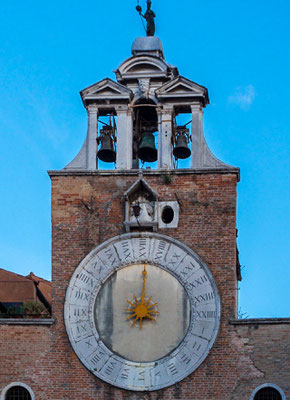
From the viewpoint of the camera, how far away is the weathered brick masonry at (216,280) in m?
30.0

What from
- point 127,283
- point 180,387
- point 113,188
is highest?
point 113,188

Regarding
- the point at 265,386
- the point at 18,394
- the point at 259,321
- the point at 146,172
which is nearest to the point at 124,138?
the point at 146,172

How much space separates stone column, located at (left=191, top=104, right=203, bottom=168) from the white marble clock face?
208 centimetres

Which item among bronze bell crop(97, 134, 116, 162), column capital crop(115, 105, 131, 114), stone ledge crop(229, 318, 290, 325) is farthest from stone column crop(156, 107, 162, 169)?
stone ledge crop(229, 318, 290, 325)

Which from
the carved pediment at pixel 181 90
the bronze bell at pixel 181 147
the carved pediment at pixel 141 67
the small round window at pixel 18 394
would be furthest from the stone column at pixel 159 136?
the small round window at pixel 18 394

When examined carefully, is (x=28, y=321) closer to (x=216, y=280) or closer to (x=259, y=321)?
(x=216, y=280)

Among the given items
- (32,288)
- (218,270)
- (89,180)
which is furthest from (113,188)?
(32,288)

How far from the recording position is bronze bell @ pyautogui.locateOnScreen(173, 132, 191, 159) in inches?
1294

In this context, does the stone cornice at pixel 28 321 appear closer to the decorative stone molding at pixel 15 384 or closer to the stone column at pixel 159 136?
the decorative stone molding at pixel 15 384

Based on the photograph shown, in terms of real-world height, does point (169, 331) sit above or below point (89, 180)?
below

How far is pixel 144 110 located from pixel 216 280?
515 cm

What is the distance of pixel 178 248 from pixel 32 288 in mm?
7557

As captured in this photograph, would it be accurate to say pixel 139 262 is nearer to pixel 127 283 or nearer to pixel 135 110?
pixel 127 283

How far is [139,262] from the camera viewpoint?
31.1 meters
